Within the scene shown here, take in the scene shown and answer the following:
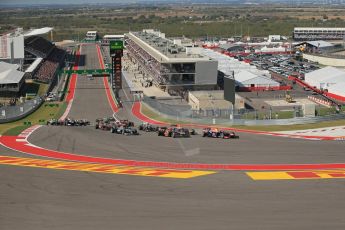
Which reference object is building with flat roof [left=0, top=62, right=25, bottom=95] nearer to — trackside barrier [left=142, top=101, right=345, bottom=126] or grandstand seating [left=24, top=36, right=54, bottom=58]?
trackside barrier [left=142, top=101, right=345, bottom=126]

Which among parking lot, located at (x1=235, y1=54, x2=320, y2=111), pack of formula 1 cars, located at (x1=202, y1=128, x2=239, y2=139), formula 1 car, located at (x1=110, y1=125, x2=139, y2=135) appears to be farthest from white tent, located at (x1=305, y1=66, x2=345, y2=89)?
formula 1 car, located at (x1=110, y1=125, x2=139, y2=135)

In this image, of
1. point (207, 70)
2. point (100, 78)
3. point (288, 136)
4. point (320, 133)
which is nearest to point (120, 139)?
point (288, 136)

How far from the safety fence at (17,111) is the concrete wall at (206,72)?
2288cm

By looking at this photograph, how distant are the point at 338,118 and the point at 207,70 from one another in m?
25.9

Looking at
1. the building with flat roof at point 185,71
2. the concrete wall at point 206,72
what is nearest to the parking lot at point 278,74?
the concrete wall at point 206,72

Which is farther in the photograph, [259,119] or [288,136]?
[259,119]

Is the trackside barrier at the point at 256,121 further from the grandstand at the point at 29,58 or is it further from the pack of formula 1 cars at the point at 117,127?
the grandstand at the point at 29,58

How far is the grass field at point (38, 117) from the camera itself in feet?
154

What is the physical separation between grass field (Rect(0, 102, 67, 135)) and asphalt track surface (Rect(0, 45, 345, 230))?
405 inches

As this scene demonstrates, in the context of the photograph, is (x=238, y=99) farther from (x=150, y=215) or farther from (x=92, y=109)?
(x=150, y=215)

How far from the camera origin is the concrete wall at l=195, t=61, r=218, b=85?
74.6 m

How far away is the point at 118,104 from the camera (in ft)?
215

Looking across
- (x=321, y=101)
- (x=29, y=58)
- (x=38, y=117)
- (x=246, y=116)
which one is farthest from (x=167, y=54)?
(x=29, y=58)

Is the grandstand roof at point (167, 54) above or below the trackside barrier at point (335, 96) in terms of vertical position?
above
